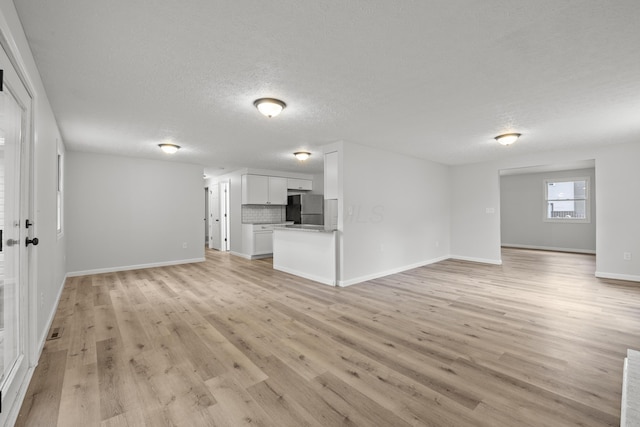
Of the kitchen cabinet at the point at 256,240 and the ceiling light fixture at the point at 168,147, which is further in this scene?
Result: the kitchen cabinet at the point at 256,240

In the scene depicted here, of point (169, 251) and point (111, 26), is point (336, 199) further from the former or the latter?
point (169, 251)

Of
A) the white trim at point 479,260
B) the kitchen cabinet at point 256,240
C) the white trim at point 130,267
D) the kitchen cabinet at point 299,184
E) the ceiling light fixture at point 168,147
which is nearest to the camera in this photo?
the ceiling light fixture at point 168,147

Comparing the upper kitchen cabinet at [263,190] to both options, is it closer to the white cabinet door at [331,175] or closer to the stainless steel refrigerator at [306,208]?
the stainless steel refrigerator at [306,208]

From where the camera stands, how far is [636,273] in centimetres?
476

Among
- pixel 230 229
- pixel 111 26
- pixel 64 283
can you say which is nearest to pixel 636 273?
pixel 111 26

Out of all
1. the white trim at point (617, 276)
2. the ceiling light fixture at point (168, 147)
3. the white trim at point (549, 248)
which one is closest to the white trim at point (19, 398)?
the ceiling light fixture at point (168, 147)

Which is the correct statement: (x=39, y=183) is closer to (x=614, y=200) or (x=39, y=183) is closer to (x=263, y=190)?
(x=263, y=190)

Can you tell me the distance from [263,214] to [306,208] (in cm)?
139

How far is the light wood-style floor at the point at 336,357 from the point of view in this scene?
1688 mm

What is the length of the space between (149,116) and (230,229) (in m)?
5.08

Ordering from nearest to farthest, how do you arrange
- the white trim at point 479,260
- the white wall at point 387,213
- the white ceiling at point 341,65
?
the white ceiling at point 341,65 → the white wall at point 387,213 → the white trim at point 479,260

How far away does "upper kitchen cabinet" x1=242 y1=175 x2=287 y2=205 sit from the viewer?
24.8ft

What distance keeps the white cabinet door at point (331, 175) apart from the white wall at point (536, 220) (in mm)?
7275

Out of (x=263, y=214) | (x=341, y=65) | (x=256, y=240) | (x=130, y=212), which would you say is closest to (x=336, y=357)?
(x=341, y=65)
